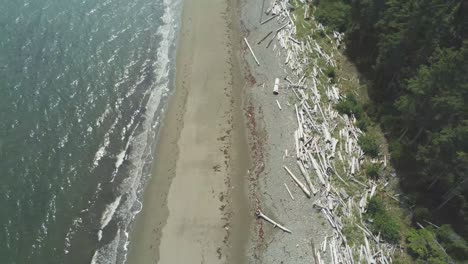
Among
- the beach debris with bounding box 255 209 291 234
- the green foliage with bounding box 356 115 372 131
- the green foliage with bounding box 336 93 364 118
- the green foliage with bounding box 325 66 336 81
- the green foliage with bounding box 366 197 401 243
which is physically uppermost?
the green foliage with bounding box 325 66 336 81

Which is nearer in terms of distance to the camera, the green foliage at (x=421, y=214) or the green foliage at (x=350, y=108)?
the green foliage at (x=421, y=214)

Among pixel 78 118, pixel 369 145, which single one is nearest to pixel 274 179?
pixel 369 145

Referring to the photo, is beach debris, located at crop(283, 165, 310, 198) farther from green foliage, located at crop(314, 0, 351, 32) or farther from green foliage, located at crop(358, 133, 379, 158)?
→ green foliage, located at crop(314, 0, 351, 32)

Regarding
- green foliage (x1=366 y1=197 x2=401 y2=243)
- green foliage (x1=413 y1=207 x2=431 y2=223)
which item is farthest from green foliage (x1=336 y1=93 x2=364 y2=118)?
green foliage (x1=413 y1=207 x2=431 y2=223)

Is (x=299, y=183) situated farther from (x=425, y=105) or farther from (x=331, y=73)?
(x=331, y=73)

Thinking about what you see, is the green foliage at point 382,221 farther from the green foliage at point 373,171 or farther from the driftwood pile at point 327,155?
the green foliage at point 373,171

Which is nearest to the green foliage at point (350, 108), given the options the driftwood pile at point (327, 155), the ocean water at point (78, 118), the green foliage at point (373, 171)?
the driftwood pile at point (327, 155)
